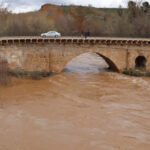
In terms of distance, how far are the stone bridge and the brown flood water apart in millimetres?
1639

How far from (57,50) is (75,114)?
30.2ft

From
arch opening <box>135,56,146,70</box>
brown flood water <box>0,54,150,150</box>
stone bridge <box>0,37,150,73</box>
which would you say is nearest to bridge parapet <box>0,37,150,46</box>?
stone bridge <box>0,37,150,73</box>

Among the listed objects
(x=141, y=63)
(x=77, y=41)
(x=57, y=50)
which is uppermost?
(x=77, y=41)

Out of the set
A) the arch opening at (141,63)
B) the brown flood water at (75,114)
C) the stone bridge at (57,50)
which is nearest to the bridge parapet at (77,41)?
the stone bridge at (57,50)

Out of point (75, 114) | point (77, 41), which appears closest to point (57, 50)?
point (77, 41)

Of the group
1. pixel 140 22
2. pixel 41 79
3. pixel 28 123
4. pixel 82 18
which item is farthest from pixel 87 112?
pixel 82 18

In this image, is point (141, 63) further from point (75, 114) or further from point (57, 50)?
point (75, 114)

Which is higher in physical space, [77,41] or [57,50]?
[77,41]

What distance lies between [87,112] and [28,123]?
12.7ft

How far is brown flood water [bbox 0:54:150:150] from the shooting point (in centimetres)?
930

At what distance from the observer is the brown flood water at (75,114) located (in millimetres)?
9305

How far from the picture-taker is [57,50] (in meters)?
19.6

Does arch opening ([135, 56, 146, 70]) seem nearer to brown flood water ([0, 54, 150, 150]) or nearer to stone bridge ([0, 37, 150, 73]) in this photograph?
stone bridge ([0, 37, 150, 73])

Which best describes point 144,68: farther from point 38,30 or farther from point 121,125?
point 38,30
